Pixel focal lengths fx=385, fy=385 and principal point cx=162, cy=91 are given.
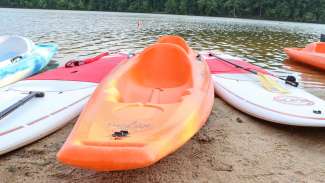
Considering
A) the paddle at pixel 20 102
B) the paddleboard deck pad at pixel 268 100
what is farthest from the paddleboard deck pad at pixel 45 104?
the paddleboard deck pad at pixel 268 100

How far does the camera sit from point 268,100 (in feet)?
18.0

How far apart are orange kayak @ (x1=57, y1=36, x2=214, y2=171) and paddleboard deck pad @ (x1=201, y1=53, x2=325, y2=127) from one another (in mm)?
822

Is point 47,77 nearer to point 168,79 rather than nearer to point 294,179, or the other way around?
point 168,79

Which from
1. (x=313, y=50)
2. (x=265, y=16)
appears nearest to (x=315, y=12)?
(x=265, y=16)

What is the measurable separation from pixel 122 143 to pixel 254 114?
9.25 ft

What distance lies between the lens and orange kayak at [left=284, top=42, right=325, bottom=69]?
1033cm

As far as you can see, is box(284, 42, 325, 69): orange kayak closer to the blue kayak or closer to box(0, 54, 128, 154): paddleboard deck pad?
box(0, 54, 128, 154): paddleboard deck pad

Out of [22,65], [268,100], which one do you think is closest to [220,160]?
[268,100]

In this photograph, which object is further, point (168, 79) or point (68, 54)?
point (68, 54)

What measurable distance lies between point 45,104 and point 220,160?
237 centimetres

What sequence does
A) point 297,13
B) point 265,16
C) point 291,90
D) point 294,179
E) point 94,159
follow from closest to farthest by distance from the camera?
1. point 94,159
2. point 294,179
3. point 291,90
4. point 297,13
5. point 265,16

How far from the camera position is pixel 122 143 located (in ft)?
10.2

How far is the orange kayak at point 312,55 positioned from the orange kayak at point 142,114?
231 inches

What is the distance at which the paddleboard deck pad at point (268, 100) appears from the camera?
4.78 meters
